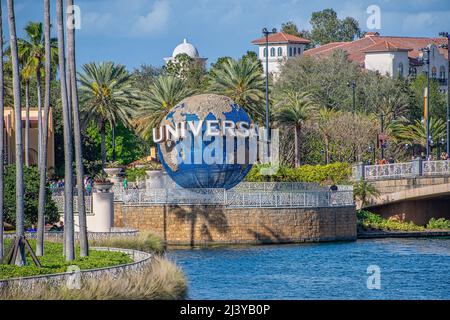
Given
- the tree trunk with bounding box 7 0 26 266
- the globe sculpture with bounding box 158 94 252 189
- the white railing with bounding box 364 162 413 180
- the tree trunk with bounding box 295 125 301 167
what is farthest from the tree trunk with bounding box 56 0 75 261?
the tree trunk with bounding box 295 125 301 167

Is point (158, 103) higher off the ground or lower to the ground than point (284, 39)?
lower

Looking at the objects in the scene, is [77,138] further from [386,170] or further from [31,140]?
[31,140]

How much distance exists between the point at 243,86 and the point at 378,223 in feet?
49.8

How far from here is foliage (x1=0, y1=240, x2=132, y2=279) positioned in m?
40.9

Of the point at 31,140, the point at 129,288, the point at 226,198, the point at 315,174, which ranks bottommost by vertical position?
the point at 129,288

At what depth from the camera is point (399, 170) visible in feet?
255

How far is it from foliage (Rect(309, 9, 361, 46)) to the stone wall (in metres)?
122

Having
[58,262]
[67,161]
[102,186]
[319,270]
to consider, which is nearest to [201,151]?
[102,186]

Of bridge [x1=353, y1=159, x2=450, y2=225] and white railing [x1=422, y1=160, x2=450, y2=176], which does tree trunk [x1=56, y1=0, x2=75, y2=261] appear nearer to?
bridge [x1=353, y1=159, x2=450, y2=225]

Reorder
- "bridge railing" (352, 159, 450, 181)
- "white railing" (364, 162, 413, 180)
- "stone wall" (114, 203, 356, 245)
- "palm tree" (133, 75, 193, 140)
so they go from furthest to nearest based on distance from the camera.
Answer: "palm tree" (133, 75, 193, 140) < "white railing" (364, 162, 413, 180) < "bridge railing" (352, 159, 450, 181) < "stone wall" (114, 203, 356, 245)

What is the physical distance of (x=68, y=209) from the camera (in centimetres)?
4741
